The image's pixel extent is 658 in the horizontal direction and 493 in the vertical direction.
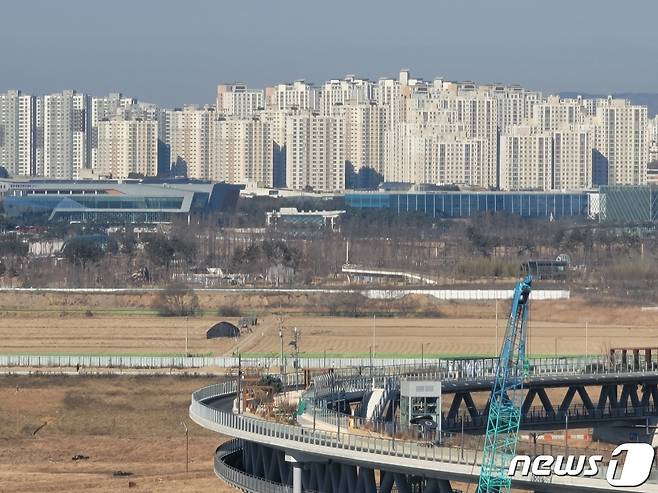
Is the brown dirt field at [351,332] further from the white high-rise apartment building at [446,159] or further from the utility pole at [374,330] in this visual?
the white high-rise apartment building at [446,159]

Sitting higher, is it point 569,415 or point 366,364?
point 366,364

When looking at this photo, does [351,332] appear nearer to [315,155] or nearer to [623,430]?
[623,430]

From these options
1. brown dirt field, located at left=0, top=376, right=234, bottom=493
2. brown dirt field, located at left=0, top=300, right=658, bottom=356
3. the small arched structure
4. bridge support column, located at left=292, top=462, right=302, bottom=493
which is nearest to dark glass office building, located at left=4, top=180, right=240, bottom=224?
brown dirt field, located at left=0, top=300, right=658, bottom=356

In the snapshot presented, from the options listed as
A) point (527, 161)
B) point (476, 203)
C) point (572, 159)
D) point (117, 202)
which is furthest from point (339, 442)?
point (572, 159)

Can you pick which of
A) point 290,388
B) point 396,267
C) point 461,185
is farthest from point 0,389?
point 461,185

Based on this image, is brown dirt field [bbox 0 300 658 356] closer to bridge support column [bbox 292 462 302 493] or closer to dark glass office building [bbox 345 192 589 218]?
bridge support column [bbox 292 462 302 493]

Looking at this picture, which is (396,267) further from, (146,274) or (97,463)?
(97,463)

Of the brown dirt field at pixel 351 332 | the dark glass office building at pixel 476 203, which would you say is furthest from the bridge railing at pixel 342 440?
the dark glass office building at pixel 476 203
